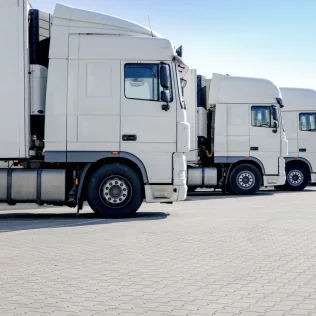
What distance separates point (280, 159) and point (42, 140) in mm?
10182

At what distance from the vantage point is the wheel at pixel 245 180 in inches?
850

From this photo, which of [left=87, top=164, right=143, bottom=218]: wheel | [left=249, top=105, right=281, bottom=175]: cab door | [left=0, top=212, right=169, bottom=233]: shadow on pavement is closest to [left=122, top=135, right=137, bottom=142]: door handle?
[left=87, top=164, right=143, bottom=218]: wheel

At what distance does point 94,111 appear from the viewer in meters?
13.0

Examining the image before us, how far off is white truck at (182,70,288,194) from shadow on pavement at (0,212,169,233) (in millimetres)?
6995

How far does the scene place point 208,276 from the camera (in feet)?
22.6

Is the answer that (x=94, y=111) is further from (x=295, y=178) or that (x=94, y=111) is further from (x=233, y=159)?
(x=295, y=178)

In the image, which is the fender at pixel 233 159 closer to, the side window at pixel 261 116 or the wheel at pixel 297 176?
the side window at pixel 261 116

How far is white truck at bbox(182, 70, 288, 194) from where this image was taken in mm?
21109

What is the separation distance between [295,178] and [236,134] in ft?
14.4

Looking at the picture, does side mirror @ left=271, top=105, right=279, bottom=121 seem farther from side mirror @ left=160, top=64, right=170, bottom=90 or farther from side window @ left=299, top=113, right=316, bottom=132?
side mirror @ left=160, top=64, right=170, bottom=90

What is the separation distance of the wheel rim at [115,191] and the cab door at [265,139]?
897 centimetres

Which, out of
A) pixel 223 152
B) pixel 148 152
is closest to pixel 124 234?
pixel 148 152

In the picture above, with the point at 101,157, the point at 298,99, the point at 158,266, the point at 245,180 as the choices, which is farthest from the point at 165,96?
the point at 298,99

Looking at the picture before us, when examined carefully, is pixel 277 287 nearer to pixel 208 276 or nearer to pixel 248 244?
pixel 208 276
